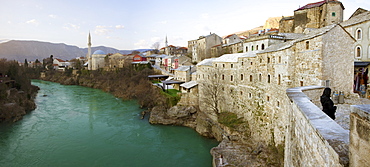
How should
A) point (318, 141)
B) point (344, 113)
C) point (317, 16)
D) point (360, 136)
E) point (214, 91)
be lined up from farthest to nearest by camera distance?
1. point (317, 16)
2. point (214, 91)
3. point (344, 113)
4. point (318, 141)
5. point (360, 136)

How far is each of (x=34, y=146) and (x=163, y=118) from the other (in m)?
9.69

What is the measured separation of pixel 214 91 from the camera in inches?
704

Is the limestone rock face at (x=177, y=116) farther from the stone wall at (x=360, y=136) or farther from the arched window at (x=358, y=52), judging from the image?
the stone wall at (x=360, y=136)

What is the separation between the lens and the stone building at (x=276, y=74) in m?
7.87

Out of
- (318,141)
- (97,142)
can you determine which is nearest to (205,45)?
(97,142)

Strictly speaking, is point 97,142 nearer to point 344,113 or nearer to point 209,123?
point 209,123

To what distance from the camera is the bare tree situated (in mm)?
17516

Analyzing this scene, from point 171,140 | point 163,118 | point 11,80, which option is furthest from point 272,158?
point 11,80

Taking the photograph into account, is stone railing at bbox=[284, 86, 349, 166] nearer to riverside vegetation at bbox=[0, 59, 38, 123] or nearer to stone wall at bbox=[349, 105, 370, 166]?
stone wall at bbox=[349, 105, 370, 166]

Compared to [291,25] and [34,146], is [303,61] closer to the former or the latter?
[34,146]

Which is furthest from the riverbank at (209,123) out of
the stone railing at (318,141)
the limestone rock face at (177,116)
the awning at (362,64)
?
the awning at (362,64)

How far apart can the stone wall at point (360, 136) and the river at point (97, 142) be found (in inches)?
442

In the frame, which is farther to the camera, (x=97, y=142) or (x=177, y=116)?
(x=177, y=116)

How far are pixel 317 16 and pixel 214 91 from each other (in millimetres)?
14394
